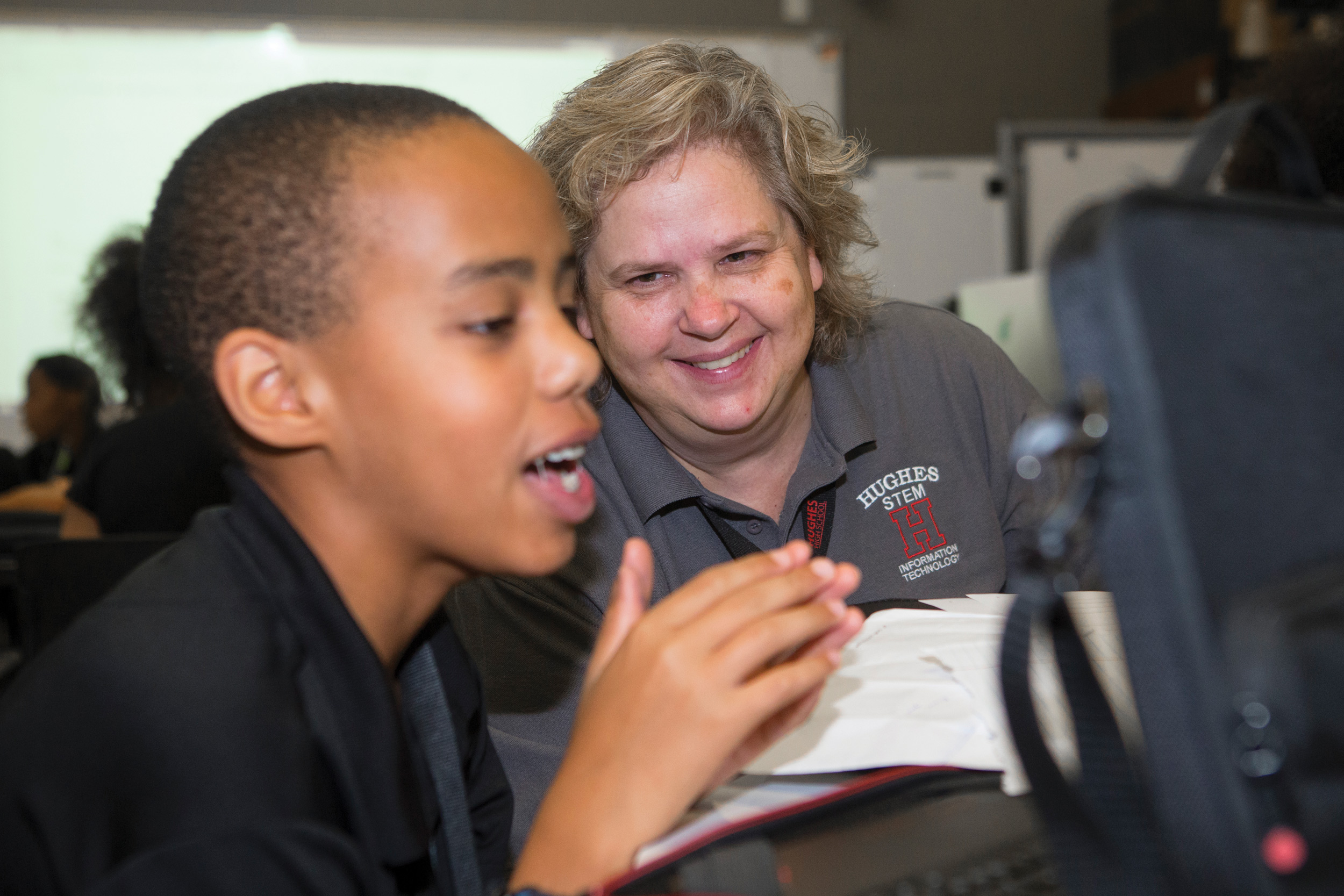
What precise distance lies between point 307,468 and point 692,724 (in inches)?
13.5

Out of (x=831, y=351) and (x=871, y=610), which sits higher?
(x=831, y=351)

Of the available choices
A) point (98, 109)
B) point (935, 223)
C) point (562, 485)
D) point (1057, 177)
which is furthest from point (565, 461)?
point (98, 109)

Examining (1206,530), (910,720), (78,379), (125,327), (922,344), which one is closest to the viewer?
(1206,530)

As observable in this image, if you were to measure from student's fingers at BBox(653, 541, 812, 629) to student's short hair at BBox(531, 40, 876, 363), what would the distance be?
628 millimetres

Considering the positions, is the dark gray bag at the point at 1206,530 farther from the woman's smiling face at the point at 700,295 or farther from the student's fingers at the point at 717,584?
the woman's smiling face at the point at 700,295

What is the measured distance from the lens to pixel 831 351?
4.24 feet

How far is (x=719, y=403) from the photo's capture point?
3.66 feet

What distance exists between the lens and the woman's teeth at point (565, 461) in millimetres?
713

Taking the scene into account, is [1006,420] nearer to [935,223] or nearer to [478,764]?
[478,764]

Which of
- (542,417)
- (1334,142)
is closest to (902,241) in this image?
(1334,142)

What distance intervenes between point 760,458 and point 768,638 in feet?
2.33

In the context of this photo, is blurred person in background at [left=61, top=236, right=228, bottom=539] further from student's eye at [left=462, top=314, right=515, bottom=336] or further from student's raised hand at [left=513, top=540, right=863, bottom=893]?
student's raised hand at [left=513, top=540, right=863, bottom=893]

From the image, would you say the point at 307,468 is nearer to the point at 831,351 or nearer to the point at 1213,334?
the point at 1213,334

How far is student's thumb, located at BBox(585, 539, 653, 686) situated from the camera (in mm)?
603
